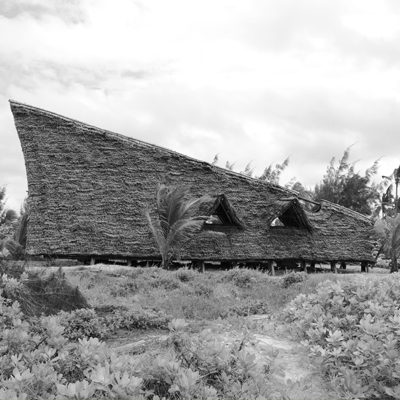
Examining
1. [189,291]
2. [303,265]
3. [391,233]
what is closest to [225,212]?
[303,265]

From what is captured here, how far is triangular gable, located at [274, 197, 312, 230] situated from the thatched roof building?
32 mm

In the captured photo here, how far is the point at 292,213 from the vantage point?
16.5 m

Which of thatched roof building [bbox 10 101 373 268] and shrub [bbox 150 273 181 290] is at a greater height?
thatched roof building [bbox 10 101 373 268]

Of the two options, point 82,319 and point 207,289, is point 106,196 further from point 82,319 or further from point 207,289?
point 82,319

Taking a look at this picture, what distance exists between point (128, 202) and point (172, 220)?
180 centimetres

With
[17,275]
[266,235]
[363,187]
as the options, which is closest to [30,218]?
[266,235]

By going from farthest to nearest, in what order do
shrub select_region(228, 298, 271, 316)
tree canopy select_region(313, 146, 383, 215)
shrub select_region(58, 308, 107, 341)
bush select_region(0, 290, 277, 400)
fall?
tree canopy select_region(313, 146, 383, 215)
shrub select_region(228, 298, 271, 316)
shrub select_region(58, 308, 107, 341)
bush select_region(0, 290, 277, 400)

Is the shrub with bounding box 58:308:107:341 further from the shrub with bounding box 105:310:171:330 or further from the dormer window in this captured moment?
the dormer window

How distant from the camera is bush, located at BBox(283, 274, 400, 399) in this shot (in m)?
3.17

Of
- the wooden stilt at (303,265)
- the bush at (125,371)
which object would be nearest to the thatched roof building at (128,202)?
the wooden stilt at (303,265)

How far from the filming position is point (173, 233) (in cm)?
1362

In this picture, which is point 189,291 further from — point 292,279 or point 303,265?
point 303,265

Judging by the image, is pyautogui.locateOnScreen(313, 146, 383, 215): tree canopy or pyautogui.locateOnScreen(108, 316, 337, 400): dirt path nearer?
pyautogui.locateOnScreen(108, 316, 337, 400): dirt path

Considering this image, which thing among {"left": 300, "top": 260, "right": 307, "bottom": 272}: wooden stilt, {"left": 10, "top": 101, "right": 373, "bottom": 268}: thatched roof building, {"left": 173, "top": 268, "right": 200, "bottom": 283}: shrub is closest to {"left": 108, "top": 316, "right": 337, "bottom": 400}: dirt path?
{"left": 173, "top": 268, "right": 200, "bottom": 283}: shrub
